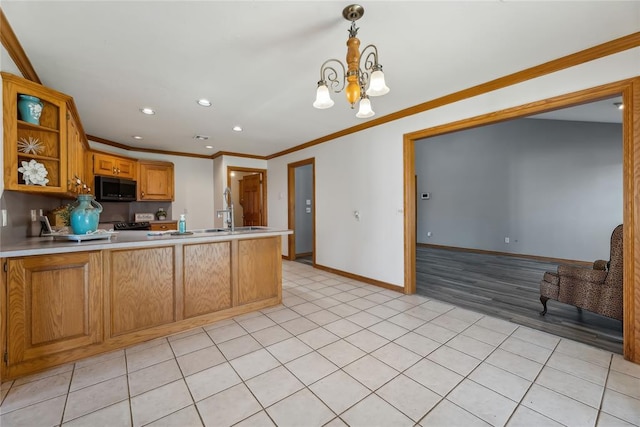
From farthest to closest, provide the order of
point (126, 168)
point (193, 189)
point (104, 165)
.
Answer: point (193, 189)
point (126, 168)
point (104, 165)

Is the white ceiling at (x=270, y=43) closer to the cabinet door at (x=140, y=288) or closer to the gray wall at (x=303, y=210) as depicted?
the cabinet door at (x=140, y=288)

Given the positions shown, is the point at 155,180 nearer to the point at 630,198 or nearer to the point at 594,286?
the point at 630,198

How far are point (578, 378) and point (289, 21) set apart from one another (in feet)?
10.4

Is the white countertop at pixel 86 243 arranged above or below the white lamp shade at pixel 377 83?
below

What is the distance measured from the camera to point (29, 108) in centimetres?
201

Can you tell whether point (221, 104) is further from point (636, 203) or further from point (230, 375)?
point (636, 203)

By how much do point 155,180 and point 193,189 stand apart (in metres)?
0.83

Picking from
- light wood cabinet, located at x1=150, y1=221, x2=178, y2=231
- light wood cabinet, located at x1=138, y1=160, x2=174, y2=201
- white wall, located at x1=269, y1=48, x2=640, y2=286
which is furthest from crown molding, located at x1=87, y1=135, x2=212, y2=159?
white wall, located at x1=269, y1=48, x2=640, y2=286

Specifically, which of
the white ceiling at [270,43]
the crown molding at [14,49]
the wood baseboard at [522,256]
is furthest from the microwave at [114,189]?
the wood baseboard at [522,256]

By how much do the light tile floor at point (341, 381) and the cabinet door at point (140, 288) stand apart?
0.73 feet

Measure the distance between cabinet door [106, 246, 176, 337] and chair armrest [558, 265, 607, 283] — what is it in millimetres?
3955

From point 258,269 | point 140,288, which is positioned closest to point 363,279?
point 258,269

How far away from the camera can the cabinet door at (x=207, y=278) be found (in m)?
2.54

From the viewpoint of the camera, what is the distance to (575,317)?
2760mm
